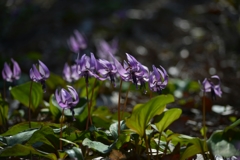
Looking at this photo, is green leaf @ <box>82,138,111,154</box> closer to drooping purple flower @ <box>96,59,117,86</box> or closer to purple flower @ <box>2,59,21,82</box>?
drooping purple flower @ <box>96,59,117,86</box>

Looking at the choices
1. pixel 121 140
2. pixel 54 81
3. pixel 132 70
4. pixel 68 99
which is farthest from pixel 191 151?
pixel 54 81

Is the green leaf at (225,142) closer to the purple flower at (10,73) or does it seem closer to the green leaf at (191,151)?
the green leaf at (191,151)

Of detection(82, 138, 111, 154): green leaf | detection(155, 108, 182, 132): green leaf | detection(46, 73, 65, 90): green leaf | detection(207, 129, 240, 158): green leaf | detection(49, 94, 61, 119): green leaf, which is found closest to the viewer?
detection(207, 129, 240, 158): green leaf

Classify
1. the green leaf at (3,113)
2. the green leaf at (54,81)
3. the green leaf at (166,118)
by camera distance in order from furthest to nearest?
the green leaf at (54,81) → the green leaf at (3,113) → the green leaf at (166,118)

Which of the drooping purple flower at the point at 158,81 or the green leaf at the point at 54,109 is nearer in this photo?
the drooping purple flower at the point at 158,81

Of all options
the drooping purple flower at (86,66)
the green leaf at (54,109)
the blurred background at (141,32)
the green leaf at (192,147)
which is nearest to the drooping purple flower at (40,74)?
the drooping purple flower at (86,66)

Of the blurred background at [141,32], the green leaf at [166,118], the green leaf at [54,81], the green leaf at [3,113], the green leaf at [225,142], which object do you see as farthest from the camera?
the blurred background at [141,32]

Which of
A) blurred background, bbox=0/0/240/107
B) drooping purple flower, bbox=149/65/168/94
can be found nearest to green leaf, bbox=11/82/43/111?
drooping purple flower, bbox=149/65/168/94
